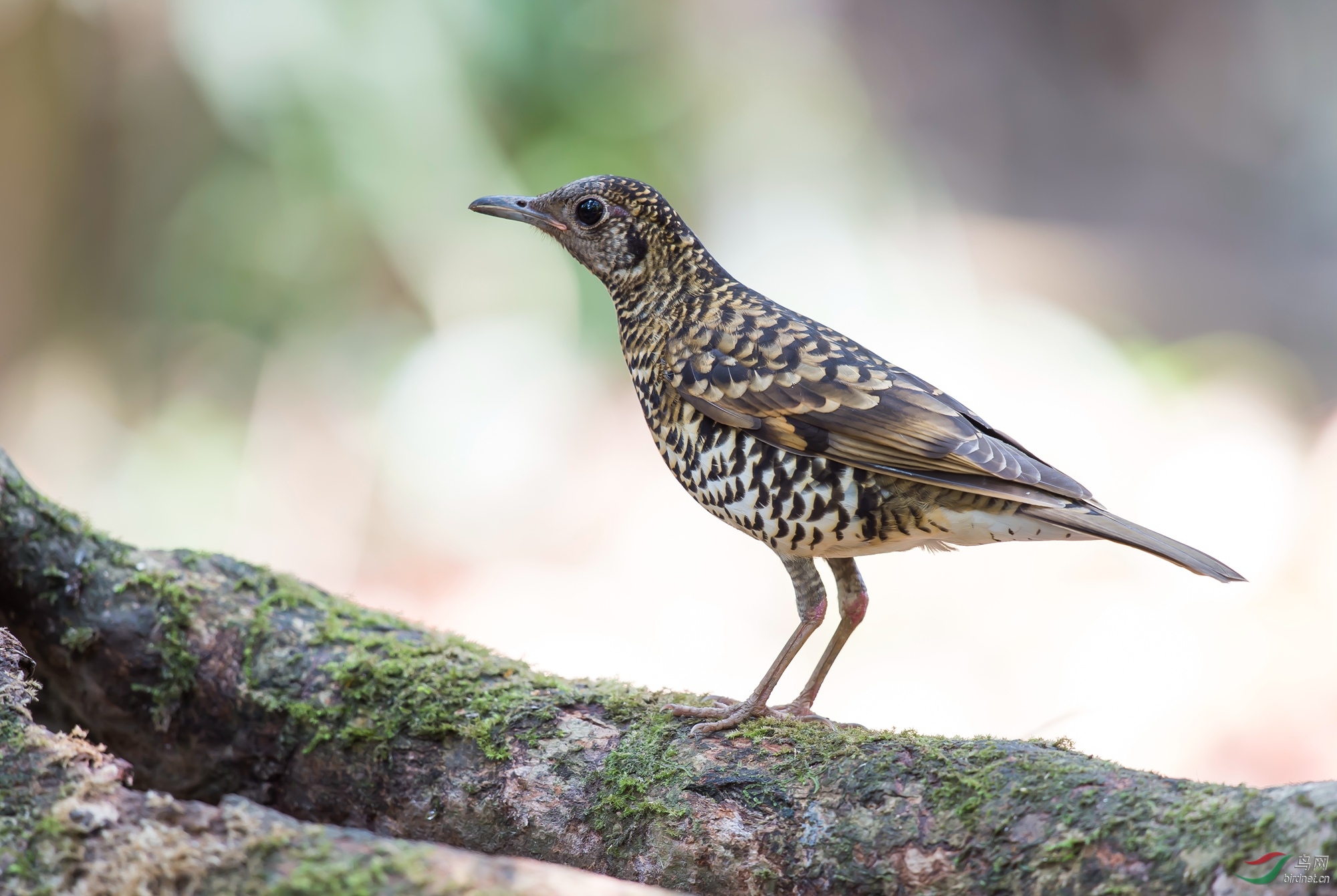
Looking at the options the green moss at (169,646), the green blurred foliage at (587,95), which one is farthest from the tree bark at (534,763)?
the green blurred foliage at (587,95)

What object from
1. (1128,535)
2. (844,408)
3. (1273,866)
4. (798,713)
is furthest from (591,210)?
(1273,866)

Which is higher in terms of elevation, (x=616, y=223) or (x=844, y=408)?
(x=616, y=223)

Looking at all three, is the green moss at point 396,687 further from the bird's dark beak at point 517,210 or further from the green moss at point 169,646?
the bird's dark beak at point 517,210

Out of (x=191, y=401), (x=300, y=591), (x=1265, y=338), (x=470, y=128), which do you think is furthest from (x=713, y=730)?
(x=1265, y=338)

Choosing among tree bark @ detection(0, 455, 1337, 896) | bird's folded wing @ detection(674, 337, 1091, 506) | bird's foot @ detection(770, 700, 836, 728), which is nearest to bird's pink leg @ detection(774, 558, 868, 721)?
bird's foot @ detection(770, 700, 836, 728)

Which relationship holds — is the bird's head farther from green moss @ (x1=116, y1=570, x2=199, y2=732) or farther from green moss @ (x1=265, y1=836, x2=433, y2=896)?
green moss @ (x1=265, y1=836, x2=433, y2=896)

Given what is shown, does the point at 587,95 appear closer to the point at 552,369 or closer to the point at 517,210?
the point at 552,369
